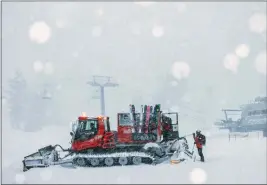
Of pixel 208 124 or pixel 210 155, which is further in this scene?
pixel 208 124

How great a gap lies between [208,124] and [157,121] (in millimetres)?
50417

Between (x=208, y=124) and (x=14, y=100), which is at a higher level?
(x=14, y=100)

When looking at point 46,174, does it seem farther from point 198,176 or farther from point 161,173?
point 198,176

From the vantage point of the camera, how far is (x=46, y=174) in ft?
51.2

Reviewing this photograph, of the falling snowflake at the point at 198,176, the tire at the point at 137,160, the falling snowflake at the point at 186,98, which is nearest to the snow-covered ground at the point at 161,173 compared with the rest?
the falling snowflake at the point at 198,176

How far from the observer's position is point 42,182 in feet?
45.5

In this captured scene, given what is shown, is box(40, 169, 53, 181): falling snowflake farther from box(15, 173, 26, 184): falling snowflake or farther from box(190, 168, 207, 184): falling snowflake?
box(190, 168, 207, 184): falling snowflake

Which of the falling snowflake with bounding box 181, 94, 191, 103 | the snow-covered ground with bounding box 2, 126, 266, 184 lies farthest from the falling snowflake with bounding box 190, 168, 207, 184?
the falling snowflake with bounding box 181, 94, 191, 103

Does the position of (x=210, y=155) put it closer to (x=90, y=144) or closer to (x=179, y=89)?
(x=90, y=144)

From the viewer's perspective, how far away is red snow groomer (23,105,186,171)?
16.6 meters

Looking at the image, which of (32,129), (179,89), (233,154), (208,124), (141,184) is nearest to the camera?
(141,184)

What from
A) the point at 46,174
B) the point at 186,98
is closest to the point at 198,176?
the point at 46,174

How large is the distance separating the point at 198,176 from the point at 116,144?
475cm

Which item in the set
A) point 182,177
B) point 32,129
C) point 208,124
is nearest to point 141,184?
point 182,177
